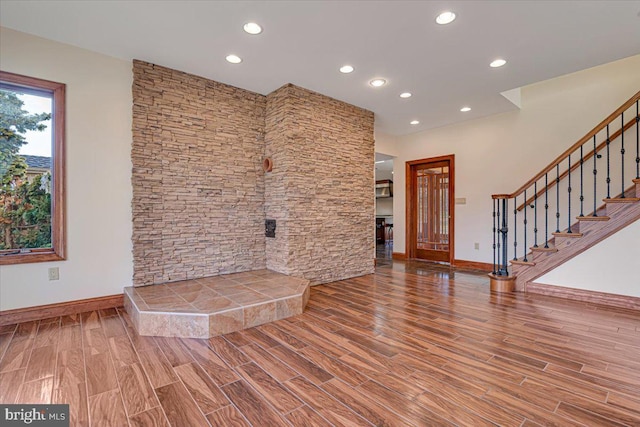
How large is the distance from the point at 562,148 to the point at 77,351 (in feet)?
20.5

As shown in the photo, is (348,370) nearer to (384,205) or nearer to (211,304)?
(211,304)

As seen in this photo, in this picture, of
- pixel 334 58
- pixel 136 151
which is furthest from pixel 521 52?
pixel 136 151

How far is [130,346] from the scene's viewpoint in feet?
7.51

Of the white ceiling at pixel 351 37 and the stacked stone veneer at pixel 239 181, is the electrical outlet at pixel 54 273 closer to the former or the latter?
the stacked stone veneer at pixel 239 181

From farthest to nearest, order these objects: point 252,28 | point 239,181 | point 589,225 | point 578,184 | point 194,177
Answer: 1. point 578,184
2. point 239,181
3. point 194,177
4. point 589,225
5. point 252,28

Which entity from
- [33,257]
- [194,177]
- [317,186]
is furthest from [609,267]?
[33,257]

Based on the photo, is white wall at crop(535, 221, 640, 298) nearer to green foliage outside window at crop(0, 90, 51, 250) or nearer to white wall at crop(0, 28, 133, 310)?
white wall at crop(0, 28, 133, 310)

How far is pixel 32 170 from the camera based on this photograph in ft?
9.47

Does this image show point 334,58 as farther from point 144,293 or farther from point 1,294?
point 1,294

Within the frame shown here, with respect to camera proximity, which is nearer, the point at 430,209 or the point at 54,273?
the point at 54,273

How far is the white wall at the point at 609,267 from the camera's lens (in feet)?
10.3

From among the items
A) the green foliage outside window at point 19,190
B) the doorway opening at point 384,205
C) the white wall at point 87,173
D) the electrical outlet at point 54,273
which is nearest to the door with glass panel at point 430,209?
the doorway opening at point 384,205

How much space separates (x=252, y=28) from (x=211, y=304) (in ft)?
8.34

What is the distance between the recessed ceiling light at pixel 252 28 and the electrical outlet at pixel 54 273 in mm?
2943
